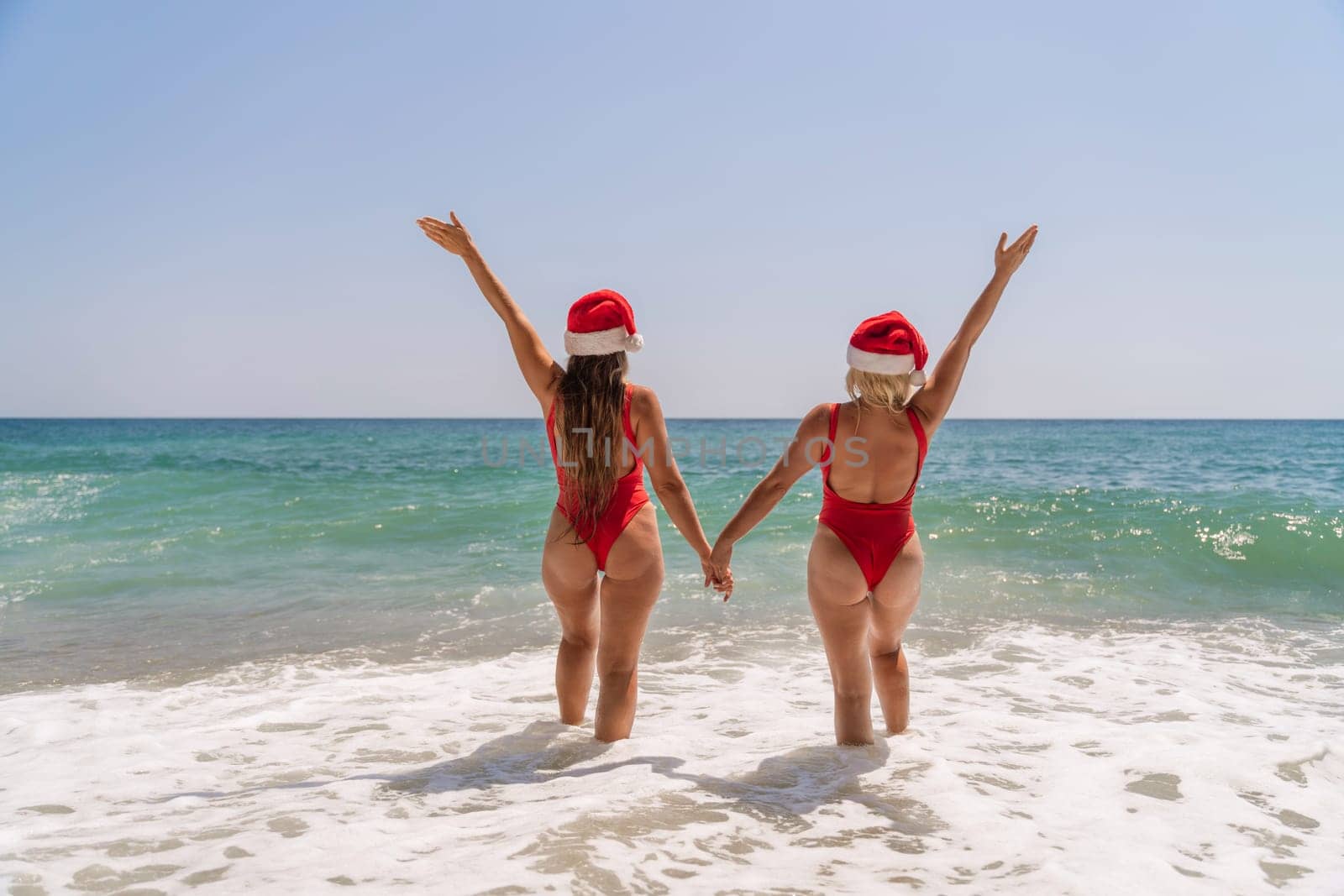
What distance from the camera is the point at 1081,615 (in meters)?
7.65

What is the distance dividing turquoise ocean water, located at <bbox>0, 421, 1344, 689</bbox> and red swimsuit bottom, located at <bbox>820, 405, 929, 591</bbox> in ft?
12.5

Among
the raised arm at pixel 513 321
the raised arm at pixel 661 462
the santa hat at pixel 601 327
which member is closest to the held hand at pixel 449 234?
the raised arm at pixel 513 321

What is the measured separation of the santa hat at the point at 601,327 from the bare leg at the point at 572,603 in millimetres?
781

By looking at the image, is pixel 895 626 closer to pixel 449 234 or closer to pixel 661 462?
pixel 661 462

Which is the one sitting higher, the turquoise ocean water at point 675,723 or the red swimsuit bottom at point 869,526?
the red swimsuit bottom at point 869,526

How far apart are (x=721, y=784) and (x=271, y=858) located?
1678mm

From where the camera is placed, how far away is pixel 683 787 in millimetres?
3441

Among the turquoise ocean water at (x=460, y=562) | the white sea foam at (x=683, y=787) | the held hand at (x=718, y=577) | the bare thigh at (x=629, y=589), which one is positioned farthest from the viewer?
the turquoise ocean water at (x=460, y=562)

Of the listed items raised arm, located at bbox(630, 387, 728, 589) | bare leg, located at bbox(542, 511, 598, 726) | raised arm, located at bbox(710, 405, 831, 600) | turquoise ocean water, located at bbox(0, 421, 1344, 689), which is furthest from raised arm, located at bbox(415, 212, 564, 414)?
turquoise ocean water, located at bbox(0, 421, 1344, 689)

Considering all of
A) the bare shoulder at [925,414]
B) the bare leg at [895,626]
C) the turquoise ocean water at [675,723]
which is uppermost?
the bare shoulder at [925,414]

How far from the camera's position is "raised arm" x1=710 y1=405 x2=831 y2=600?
12.1ft

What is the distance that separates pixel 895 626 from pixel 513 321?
7.32ft

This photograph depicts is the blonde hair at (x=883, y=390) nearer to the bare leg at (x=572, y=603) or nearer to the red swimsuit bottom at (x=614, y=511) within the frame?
the red swimsuit bottom at (x=614, y=511)

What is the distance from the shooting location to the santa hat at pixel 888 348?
11.9ft
